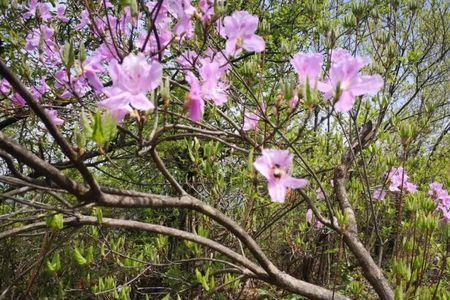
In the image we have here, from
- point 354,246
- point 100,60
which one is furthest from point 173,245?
point 100,60

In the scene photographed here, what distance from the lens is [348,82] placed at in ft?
4.25

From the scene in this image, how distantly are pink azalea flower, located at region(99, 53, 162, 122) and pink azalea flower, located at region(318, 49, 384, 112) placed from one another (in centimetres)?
52

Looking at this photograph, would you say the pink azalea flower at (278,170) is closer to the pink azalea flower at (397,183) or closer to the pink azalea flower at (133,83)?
the pink azalea flower at (133,83)

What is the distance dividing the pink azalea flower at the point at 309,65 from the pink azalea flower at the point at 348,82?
44 mm

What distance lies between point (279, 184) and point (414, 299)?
1.20 metres

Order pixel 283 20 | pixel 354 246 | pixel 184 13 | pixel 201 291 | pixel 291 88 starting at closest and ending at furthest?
pixel 291 88 → pixel 184 13 → pixel 354 246 → pixel 201 291 → pixel 283 20

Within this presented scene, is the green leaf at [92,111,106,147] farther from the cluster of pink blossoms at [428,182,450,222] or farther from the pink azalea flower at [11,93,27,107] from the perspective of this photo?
the cluster of pink blossoms at [428,182,450,222]

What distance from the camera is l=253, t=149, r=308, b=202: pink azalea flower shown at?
1.22 metres

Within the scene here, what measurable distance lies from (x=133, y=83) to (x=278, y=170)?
1.54ft

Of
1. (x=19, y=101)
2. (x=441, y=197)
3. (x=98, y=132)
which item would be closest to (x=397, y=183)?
(x=441, y=197)

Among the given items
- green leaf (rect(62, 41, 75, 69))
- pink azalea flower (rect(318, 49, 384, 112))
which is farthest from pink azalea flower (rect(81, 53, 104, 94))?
pink azalea flower (rect(318, 49, 384, 112))

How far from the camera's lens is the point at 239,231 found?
195cm

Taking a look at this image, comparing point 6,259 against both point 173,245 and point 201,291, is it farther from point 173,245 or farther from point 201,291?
point 201,291

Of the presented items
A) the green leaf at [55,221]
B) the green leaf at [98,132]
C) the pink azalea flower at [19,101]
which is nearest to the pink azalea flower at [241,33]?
the green leaf at [98,132]
